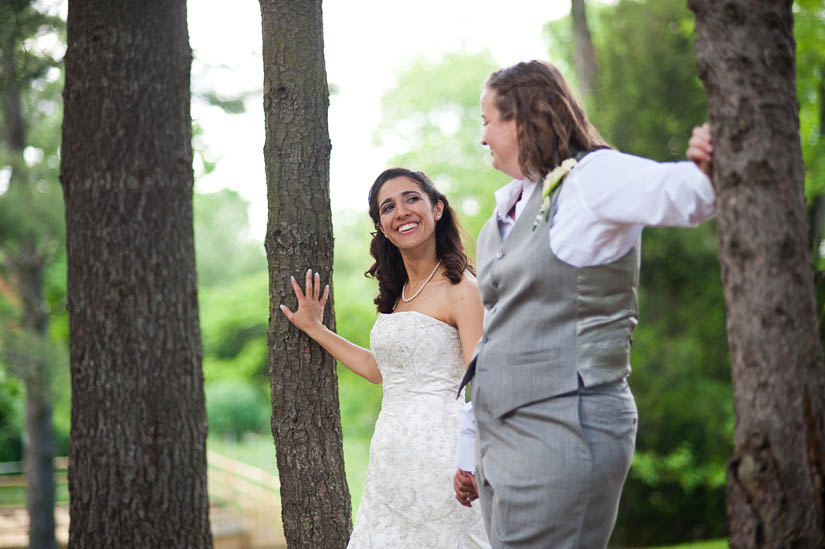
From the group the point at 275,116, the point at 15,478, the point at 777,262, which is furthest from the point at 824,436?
the point at 15,478

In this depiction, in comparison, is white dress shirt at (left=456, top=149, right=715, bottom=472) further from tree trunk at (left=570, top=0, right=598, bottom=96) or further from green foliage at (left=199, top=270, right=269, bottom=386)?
green foliage at (left=199, top=270, right=269, bottom=386)

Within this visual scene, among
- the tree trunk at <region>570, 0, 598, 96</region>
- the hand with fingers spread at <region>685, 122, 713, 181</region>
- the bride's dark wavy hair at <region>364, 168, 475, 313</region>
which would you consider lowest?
the bride's dark wavy hair at <region>364, 168, 475, 313</region>

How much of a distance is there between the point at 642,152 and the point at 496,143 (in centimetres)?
873

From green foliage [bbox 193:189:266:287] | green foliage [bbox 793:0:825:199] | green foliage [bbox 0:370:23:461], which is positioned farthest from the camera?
green foliage [bbox 193:189:266:287]

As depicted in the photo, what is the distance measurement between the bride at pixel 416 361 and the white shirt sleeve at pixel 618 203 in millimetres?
1132

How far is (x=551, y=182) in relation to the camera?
2.11 meters

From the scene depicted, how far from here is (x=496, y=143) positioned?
2.25m

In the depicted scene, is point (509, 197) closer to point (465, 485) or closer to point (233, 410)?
point (465, 485)

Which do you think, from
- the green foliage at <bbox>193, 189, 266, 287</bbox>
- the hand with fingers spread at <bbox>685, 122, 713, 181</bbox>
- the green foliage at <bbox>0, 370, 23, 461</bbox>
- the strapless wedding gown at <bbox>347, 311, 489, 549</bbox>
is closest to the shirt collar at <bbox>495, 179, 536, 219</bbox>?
the hand with fingers spread at <bbox>685, 122, 713, 181</bbox>

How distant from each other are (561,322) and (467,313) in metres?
1.15

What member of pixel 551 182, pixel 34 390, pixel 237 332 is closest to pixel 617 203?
pixel 551 182

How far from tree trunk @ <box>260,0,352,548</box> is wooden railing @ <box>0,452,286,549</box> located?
7.30 m

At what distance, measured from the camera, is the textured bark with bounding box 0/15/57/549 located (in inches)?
379

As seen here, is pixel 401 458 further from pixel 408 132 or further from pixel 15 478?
pixel 408 132
